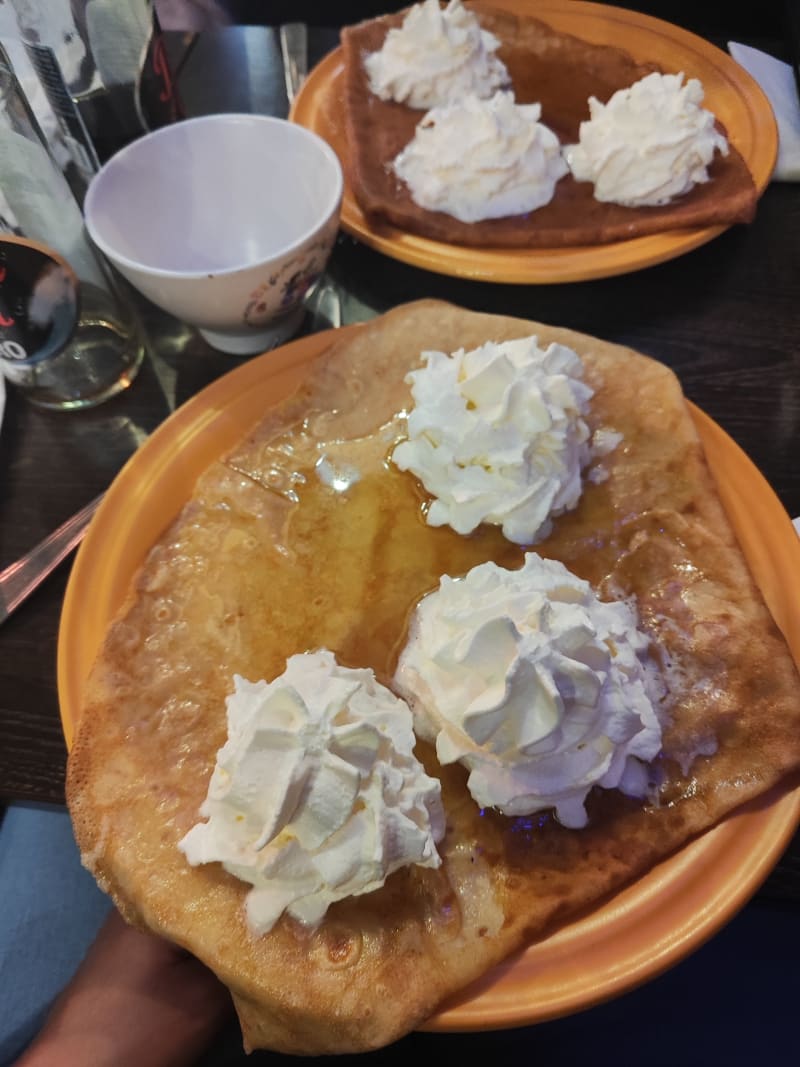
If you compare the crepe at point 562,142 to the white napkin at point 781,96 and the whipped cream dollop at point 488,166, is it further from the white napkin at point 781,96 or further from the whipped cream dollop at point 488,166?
the white napkin at point 781,96

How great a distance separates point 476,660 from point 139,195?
101cm

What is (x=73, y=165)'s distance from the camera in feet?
5.06

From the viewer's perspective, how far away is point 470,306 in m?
1.47

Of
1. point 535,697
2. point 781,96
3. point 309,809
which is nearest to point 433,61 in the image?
point 781,96

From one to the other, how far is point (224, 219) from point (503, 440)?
768 mm

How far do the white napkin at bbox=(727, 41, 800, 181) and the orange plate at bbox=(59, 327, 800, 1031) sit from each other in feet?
2.70

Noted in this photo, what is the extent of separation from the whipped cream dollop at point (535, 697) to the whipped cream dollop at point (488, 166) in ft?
2.97

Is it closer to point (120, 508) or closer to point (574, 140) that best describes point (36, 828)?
point (120, 508)

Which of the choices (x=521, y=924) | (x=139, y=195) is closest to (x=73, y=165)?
(x=139, y=195)

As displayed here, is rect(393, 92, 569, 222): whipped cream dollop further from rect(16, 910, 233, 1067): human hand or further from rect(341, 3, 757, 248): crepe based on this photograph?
rect(16, 910, 233, 1067): human hand

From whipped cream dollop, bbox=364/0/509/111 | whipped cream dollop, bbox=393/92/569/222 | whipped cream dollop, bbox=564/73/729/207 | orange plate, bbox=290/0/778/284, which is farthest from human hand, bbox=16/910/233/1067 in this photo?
whipped cream dollop, bbox=364/0/509/111

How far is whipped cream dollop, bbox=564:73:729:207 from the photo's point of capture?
1.50 m

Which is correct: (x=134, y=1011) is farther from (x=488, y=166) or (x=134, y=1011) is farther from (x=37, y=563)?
(x=488, y=166)

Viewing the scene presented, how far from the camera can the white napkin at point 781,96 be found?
160cm
